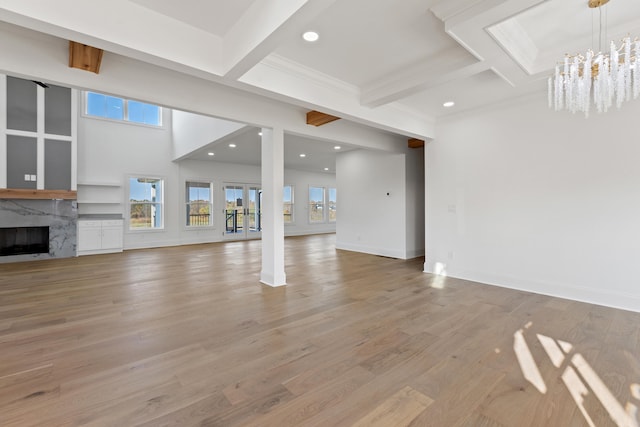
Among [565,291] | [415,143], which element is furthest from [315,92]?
[565,291]

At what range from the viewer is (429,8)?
7.34ft

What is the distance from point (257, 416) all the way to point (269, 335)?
1040 mm

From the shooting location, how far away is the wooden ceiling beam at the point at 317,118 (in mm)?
4293

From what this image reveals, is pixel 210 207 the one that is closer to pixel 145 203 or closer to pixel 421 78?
pixel 145 203

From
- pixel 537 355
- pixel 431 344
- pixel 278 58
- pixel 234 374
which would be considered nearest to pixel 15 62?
pixel 278 58

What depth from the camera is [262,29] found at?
2178mm

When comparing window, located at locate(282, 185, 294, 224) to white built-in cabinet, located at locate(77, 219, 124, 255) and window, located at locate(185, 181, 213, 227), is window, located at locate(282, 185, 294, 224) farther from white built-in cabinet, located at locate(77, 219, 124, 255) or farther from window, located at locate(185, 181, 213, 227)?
white built-in cabinet, located at locate(77, 219, 124, 255)

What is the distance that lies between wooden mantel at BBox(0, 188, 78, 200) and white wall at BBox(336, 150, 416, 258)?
6453 millimetres

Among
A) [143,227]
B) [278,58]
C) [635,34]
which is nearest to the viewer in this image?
[635,34]

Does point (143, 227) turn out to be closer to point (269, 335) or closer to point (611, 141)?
point (269, 335)

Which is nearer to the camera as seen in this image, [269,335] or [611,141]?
[269,335]

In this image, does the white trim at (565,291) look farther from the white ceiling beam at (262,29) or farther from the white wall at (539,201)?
the white ceiling beam at (262,29)

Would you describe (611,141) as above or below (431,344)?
above

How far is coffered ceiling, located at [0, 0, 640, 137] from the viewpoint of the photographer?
6.79 feet
